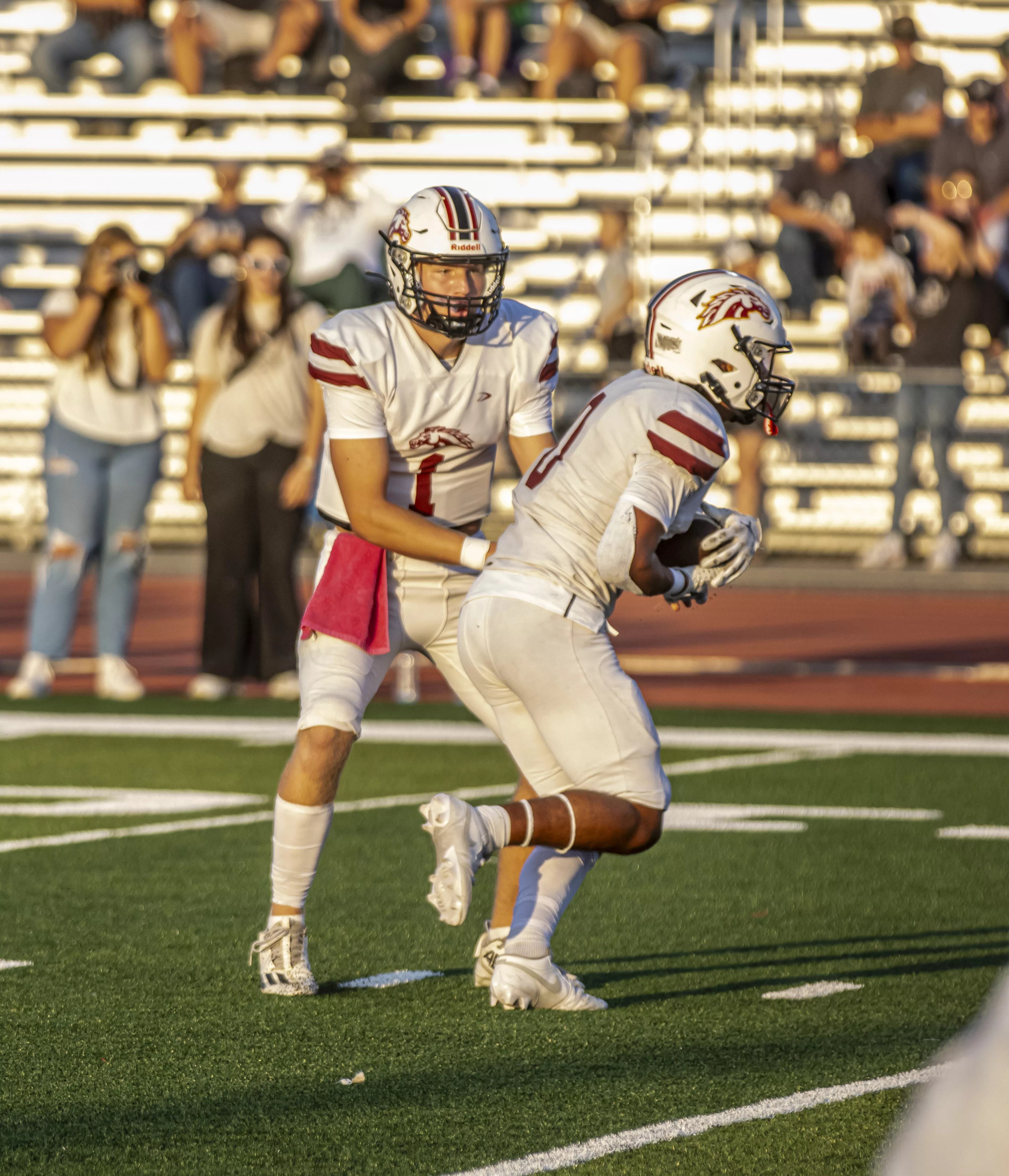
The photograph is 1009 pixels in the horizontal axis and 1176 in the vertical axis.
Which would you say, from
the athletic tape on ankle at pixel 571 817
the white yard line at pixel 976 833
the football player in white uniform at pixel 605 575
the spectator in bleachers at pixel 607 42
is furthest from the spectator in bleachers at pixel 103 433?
the spectator in bleachers at pixel 607 42

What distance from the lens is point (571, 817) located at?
15.2ft

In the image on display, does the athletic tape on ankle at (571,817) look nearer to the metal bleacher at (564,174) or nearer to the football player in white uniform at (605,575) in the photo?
the football player in white uniform at (605,575)

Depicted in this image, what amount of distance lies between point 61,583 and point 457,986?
241 inches

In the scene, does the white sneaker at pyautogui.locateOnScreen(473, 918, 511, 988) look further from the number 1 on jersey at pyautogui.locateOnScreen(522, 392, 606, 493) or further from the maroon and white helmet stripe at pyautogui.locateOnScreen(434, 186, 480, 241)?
the maroon and white helmet stripe at pyautogui.locateOnScreen(434, 186, 480, 241)

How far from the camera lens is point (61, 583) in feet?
35.4

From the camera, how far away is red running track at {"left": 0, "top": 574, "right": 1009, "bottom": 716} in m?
11.3

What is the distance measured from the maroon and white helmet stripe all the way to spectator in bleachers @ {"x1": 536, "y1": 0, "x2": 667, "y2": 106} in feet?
51.5

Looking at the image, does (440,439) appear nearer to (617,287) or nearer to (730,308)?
(730,308)

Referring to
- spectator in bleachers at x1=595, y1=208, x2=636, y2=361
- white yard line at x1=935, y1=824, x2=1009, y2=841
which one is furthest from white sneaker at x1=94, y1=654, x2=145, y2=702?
spectator in bleachers at x1=595, y1=208, x2=636, y2=361

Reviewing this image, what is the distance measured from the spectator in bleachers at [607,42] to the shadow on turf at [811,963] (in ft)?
51.3

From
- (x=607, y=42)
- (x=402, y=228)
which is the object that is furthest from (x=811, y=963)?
(x=607, y=42)

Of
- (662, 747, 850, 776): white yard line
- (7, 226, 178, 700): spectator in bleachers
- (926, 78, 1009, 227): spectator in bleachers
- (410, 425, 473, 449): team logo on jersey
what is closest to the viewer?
(410, 425, 473, 449): team logo on jersey

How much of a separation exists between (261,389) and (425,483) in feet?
17.1

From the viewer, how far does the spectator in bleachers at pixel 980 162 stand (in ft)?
56.8
